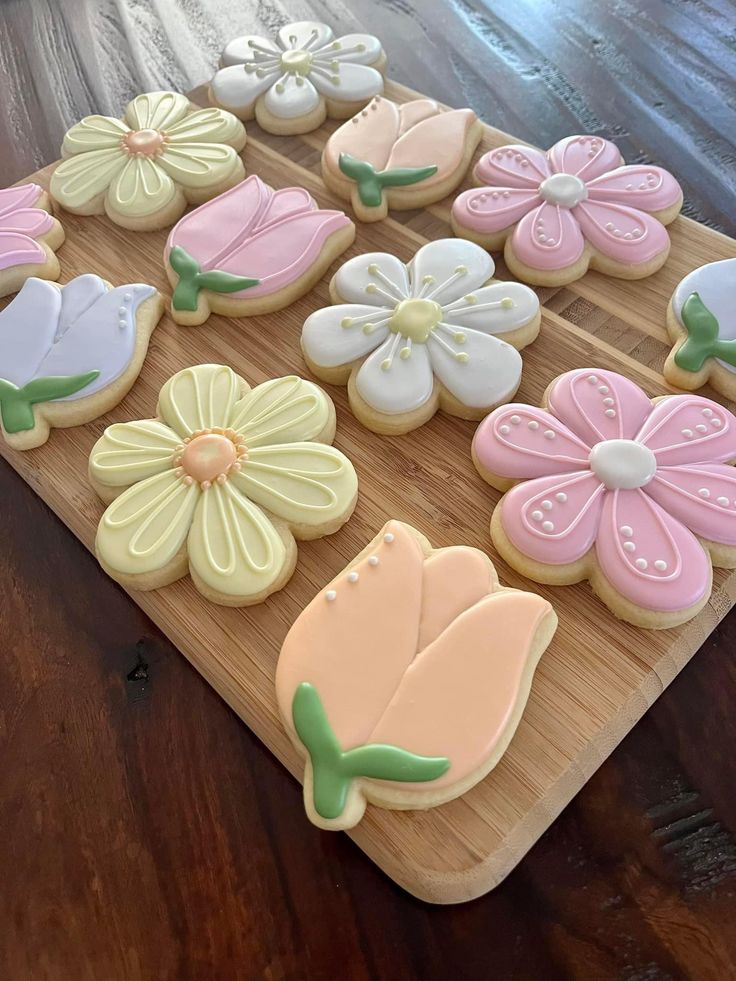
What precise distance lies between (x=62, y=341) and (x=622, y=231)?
0.72 meters

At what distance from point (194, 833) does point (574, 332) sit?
27.3 inches

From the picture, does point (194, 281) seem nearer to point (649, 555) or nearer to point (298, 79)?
point (298, 79)

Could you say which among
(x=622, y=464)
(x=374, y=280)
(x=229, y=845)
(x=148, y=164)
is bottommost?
(x=229, y=845)

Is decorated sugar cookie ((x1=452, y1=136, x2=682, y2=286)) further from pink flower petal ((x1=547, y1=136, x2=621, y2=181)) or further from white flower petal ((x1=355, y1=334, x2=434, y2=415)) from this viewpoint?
white flower petal ((x1=355, y1=334, x2=434, y2=415))

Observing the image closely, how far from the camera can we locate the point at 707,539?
75 centimetres

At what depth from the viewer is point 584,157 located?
1060 mm

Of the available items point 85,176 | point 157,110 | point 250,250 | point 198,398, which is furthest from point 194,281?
point 157,110

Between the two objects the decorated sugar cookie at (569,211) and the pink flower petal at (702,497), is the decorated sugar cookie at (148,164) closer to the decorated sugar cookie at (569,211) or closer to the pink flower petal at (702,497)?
the decorated sugar cookie at (569,211)

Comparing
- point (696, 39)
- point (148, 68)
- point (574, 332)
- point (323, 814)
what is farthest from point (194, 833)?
point (696, 39)

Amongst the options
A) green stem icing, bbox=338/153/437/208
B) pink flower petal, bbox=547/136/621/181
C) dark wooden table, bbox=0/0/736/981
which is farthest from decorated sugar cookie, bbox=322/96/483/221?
dark wooden table, bbox=0/0/736/981

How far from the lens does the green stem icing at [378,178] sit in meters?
1.06

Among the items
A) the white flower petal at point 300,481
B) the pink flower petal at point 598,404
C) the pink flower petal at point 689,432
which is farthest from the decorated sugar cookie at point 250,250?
the pink flower petal at point 689,432

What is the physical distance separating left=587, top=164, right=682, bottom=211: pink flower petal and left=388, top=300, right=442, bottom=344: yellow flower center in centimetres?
30

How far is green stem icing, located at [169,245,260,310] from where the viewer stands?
3.20 feet
